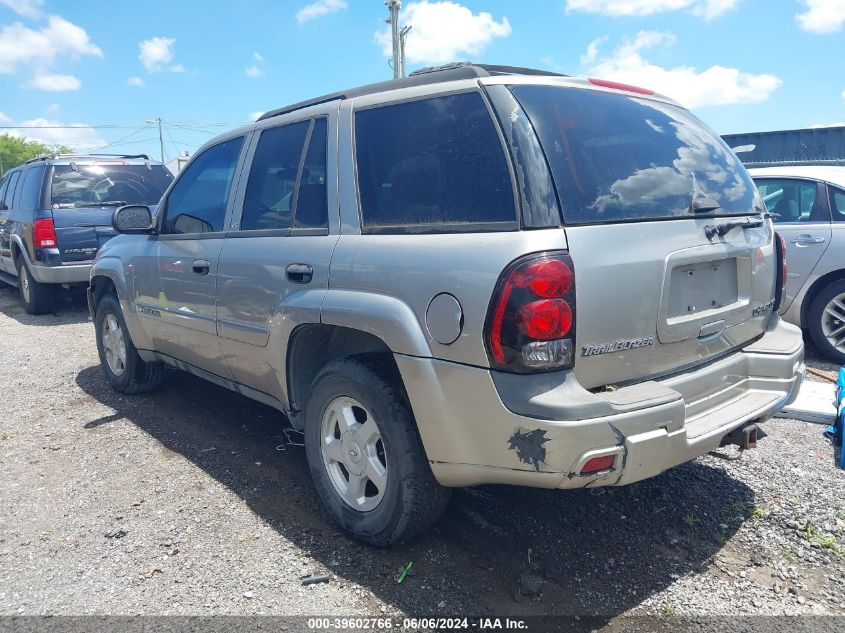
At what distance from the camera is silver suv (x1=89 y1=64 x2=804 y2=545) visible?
231 cm

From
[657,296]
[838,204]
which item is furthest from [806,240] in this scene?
[657,296]

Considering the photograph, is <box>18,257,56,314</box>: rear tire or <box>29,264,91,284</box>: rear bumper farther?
<box>18,257,56,314</box>: rear tire

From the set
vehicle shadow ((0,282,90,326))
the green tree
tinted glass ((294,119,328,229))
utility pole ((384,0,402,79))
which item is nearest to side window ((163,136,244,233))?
tinted glass ((294,119,328,229))

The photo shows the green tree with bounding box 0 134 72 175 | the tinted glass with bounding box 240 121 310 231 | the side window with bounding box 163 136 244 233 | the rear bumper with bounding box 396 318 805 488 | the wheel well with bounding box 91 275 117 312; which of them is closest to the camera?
the rear bumper with bounding box 396 318 805 488

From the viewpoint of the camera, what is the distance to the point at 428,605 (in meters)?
2.59

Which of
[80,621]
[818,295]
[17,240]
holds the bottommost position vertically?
[80,621]

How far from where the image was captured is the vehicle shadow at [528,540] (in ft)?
8.66

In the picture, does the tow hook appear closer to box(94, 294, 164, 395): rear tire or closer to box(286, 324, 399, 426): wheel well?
box(286, 324, 399, 426): wheel well

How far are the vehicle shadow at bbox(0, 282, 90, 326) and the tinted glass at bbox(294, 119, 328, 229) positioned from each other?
6.83 metres

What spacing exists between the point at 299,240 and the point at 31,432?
2853 mm

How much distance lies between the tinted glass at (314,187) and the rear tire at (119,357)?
247cm

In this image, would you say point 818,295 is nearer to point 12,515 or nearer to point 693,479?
point 693,479

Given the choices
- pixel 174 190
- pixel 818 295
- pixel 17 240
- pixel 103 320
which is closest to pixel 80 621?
pixel 174 190

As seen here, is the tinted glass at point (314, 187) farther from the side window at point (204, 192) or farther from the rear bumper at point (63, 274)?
the rear bumper at point (63, 274)
